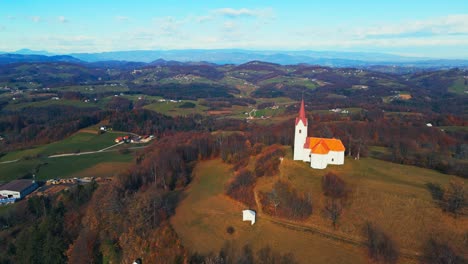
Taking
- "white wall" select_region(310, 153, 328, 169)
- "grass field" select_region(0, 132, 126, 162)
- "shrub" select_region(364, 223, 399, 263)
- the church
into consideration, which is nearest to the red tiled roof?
the church

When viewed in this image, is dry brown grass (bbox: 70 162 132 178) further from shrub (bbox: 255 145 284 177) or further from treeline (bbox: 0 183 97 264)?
shrub (bbox: 255 145 284 177)

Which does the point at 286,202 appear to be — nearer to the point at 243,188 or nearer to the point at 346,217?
the point at 346,217

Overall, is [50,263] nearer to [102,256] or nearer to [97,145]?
[102,256]

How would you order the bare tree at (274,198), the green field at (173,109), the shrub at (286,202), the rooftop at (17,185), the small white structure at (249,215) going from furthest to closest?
the green field at (173,109), the rooftop at (17,185), the bare tree at (274,198), the small white structure at (249,215), the shrub at (286,202)

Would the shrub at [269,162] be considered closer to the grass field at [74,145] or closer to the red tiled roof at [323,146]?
the red tiled roof at [323,146]

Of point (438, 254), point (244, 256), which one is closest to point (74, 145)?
point (244, 256)

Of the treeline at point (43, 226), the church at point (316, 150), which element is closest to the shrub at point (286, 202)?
the church at point (316, 150)
